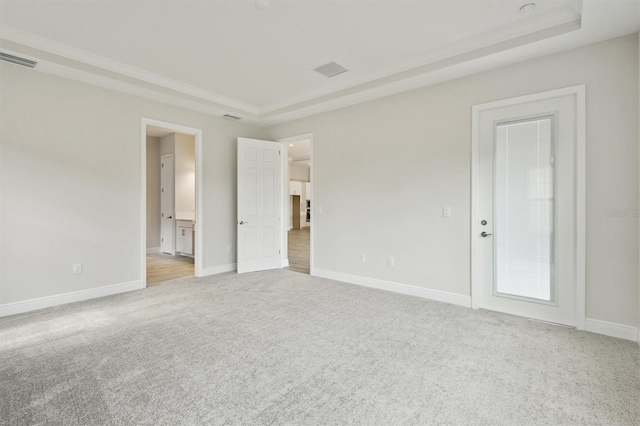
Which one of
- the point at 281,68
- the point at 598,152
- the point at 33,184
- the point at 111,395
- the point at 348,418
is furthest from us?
the point at 281,68

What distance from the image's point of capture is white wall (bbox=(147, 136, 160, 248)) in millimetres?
7891

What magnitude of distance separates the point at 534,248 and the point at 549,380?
1546 millimetres

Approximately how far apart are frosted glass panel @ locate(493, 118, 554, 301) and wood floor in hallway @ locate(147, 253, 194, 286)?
15.5ft

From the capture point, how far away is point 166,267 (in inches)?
237

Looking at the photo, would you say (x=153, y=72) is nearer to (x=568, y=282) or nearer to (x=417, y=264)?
(x=417, y=264)

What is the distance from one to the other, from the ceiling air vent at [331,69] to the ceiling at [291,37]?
9 centimetres

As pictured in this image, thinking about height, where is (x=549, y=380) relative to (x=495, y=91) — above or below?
below

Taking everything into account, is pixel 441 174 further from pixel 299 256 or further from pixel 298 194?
pixel 298 194

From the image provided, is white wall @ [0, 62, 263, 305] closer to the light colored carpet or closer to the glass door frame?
the light colored carpet

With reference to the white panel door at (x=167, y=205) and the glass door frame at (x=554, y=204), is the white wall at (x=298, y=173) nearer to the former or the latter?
the white panel door at (x=167, y=205)

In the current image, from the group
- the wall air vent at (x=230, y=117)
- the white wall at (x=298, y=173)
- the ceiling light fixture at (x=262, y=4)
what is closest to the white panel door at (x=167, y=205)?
the wall air vent at (x=230, y=117)

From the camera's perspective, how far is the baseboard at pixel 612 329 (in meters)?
2.79

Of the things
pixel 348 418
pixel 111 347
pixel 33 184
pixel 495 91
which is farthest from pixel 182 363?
pixel 495 91

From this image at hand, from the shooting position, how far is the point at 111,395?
1.97 m
